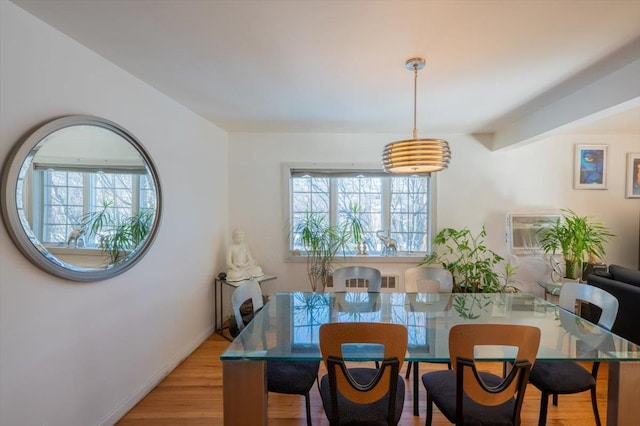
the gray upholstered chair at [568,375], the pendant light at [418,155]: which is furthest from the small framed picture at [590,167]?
the pendant light at [418,155]

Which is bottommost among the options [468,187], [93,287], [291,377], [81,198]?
[291,377]

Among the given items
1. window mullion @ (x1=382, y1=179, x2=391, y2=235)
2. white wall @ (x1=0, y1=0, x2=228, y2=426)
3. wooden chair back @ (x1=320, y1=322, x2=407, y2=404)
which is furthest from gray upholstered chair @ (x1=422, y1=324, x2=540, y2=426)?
window mullion @ (x1=382, y1=179, x2=391, y2=235)

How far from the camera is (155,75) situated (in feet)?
7.04

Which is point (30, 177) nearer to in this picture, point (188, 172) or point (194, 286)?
point (188, 172)

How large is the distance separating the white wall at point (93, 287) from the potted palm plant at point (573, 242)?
13.2 feet

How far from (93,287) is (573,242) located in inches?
176

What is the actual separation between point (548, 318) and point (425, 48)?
1944 mm

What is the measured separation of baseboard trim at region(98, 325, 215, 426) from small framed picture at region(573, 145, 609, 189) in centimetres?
487

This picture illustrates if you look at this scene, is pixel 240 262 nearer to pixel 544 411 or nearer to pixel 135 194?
pixel 135 194

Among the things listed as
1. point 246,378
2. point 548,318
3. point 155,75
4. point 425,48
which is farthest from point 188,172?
point 548,318

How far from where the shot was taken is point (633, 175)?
12.0 feet

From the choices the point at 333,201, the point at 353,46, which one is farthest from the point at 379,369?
the point at 333,201

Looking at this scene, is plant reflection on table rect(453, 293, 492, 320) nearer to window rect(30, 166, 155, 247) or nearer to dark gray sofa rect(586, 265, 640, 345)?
dark gray sofa rect(586, 265, 640, 345)

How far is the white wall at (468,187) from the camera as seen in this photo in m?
3.68
